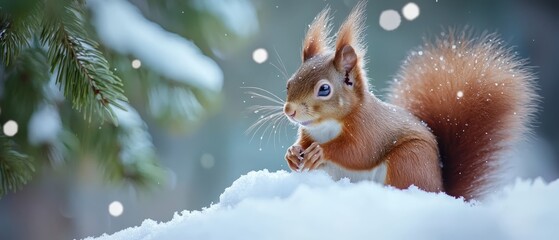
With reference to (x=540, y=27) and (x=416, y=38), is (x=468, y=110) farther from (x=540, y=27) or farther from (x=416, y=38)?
(x=540, y=27)

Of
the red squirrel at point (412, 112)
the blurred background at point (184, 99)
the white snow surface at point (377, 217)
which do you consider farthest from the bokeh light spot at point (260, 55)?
the white snow surface at point (377, 217)

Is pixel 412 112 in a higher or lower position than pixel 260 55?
lower

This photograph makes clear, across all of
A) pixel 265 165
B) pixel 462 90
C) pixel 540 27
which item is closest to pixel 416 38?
pixel 540 27

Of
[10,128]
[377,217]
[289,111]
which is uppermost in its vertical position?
[10,128]

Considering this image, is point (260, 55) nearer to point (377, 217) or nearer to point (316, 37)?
point (316, 37)

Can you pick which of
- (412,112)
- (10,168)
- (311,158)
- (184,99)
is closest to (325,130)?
(311,158)

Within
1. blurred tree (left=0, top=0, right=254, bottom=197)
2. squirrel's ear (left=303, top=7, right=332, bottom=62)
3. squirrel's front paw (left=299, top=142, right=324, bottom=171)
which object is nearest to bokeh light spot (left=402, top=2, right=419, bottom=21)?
blurred tree (left=0, top=0, right=254, bottom=197)

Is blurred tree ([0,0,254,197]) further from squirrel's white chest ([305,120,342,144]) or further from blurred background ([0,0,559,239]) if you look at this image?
squirrel's white chest ([305,120,342,144])
